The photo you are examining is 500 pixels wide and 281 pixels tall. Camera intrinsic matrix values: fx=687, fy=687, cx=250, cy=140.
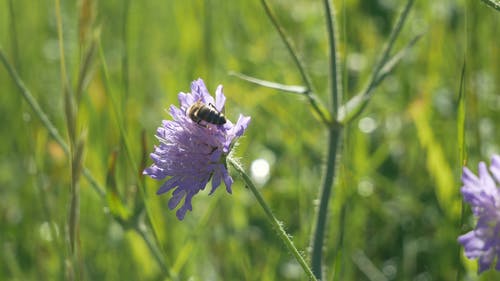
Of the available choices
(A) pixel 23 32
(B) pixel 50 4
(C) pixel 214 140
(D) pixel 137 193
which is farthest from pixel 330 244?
(B) pixel 50 4

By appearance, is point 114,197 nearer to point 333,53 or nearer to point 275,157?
point 333,53

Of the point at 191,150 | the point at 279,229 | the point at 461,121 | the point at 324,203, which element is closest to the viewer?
the point at 279,229

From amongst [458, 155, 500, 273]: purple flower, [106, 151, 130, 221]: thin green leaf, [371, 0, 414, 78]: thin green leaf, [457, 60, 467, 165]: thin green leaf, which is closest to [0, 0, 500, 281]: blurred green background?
[106, 151, 130, 221]: thin green leaf

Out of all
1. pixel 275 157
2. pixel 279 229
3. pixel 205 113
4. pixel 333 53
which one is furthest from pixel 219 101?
pixel 275 157

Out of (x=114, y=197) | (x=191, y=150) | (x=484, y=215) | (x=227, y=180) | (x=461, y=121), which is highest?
(x=114, y=197)

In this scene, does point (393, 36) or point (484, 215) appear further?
point (393, 36)

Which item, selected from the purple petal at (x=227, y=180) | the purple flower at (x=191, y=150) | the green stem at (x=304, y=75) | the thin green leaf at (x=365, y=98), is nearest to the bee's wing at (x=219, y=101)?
the purple flower at (x=191, y=150)
